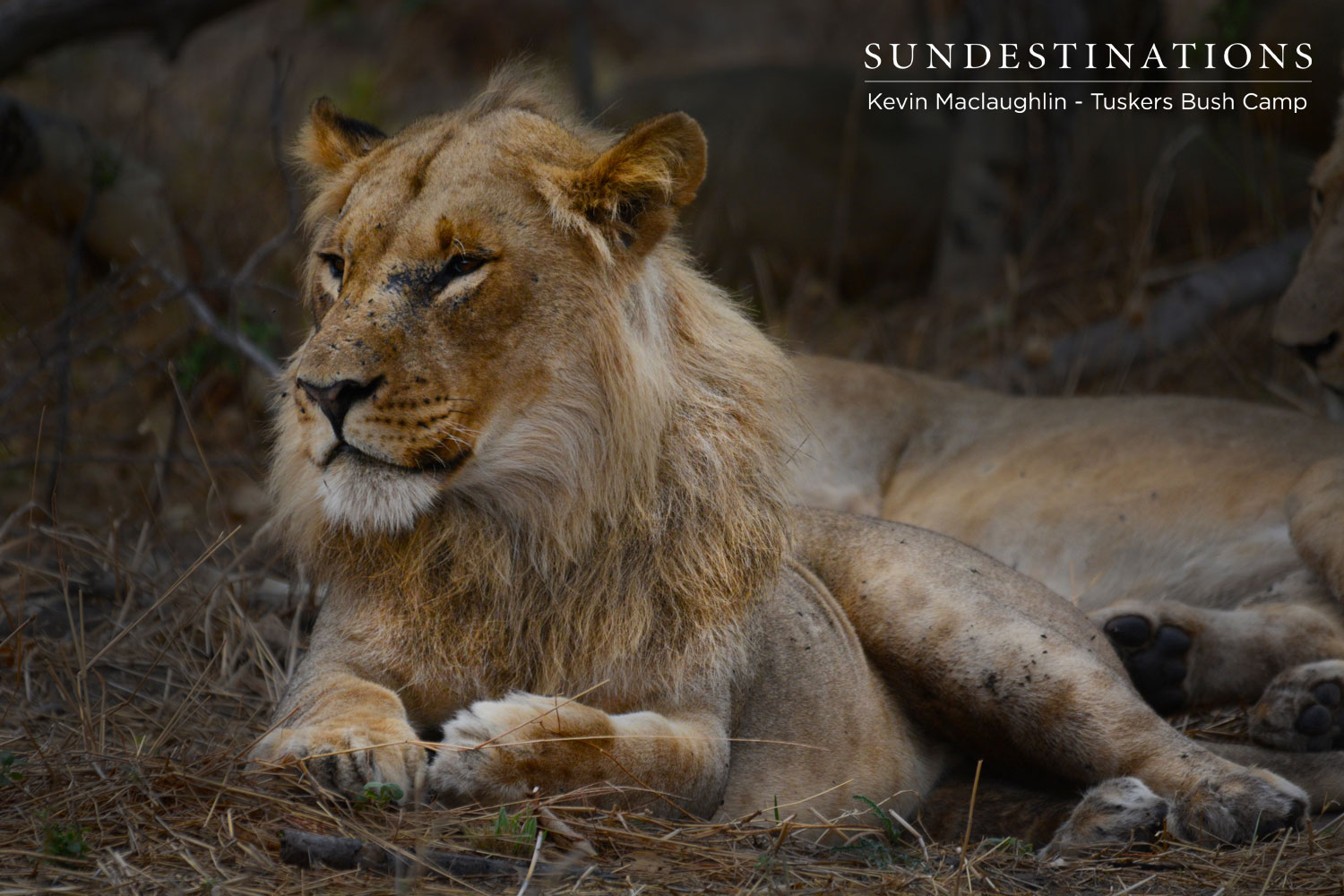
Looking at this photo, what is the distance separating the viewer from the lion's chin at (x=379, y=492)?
264 cm

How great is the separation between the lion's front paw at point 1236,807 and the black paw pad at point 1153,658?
3.32ft

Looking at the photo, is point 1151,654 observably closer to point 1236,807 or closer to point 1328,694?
point 1328,694

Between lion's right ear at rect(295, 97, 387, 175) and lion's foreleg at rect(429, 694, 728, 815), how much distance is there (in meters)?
1.35

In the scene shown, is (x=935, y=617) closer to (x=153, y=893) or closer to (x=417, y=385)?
(x=417, y=385)

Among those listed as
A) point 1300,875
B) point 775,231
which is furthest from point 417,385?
point 775,231

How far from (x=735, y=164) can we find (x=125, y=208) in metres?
3.98

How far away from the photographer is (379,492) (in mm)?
2646

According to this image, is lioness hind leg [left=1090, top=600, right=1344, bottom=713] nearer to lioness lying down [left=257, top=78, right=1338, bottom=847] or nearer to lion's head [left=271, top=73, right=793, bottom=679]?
lioness lying down [left=257, top=78, right=1338, bottom=847]

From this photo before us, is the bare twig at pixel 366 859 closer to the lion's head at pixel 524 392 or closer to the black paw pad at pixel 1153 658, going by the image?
the lion's head at pixel 524 392

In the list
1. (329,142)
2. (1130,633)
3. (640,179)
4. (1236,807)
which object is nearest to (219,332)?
(329,142)

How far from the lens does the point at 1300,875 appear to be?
2713 millimetres

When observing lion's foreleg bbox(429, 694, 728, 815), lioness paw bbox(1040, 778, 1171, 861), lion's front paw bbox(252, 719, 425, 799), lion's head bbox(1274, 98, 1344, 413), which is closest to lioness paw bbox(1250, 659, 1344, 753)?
lioness paw bbox(1040, 778, 1171, 861)

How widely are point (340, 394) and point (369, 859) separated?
2.70 feet

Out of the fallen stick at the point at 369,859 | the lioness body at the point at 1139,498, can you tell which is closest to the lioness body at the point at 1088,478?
the lioness body at the point at 1139,498
